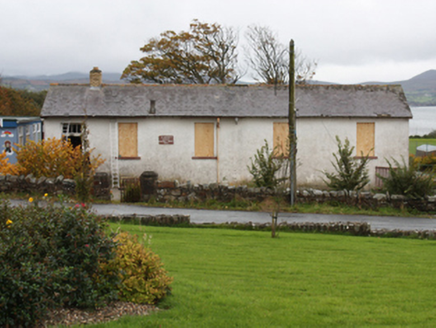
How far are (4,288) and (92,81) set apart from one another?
24225 millimetres

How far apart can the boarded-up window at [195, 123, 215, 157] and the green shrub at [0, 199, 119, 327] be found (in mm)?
19978

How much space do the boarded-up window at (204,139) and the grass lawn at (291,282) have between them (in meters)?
14.3

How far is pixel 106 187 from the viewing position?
2119 cm

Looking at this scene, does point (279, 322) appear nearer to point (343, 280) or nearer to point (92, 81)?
point (343, 280)

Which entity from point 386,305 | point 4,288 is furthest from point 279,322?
point 4,288

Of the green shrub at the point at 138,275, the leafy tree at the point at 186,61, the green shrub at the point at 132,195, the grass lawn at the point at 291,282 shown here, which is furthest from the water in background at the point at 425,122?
the green shrub at the point at 138,275

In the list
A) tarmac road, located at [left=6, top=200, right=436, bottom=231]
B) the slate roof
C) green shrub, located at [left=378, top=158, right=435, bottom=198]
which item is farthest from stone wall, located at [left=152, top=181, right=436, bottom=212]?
the slate roof

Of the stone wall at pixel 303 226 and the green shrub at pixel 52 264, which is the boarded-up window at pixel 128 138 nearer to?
the stone wall at pixel 303 226

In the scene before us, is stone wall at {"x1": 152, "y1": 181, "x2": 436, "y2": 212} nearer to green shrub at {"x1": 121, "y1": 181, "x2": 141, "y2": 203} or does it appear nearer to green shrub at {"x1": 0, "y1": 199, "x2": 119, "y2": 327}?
green shrub at {"x1": 121, "y1": 181, "x2": 141, "y2": 203}

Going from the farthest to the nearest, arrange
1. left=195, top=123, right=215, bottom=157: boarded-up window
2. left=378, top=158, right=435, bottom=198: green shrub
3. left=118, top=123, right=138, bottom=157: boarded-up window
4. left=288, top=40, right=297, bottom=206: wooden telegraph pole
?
left=195, top=123, right=215, bottom=157: boarded-up window, left=118, top=123, right=138, bottom=157: boarded-up window, left=378, top=158, right=435, bottom=198: green shrub, left=288, top=40, right=297, bottom=206: wooden telegraph pole

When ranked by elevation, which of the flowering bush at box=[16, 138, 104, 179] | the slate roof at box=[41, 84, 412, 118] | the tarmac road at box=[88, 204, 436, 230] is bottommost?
the tarmac road at box=[88, 204, 436, 230]

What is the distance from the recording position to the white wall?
88.1 feet

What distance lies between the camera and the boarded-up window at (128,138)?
26844mm

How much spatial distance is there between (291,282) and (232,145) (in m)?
19.1
